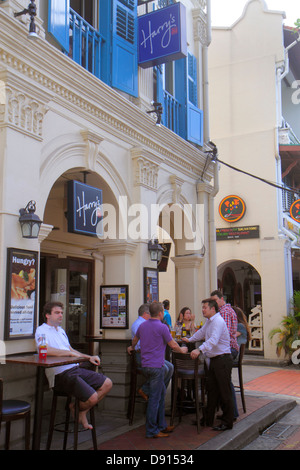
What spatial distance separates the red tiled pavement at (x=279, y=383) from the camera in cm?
992

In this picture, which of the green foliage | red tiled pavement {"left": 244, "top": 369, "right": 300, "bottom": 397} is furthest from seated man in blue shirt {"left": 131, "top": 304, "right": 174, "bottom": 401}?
the green foliage

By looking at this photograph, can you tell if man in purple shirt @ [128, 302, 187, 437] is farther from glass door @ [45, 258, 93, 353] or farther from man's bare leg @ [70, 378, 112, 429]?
glass door @ [45, 258, 93, 353]

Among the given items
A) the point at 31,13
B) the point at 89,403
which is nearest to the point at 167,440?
the point at 89,403

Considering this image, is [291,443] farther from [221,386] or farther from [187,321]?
[187,321]

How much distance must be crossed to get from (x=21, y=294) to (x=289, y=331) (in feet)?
35.4

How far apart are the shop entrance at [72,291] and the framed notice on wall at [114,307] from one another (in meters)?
1.40

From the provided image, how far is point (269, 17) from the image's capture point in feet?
55.1

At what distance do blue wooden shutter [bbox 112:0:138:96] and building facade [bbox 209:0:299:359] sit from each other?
8560 mm

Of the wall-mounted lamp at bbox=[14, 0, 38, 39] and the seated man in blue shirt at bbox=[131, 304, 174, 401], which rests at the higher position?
the wall-mounted lamp at bbox=[14, 0, 38, 39]

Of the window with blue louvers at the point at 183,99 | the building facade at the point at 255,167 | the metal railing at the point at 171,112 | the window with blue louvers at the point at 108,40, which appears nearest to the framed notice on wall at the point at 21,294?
the window with blue louvers at the point at 108,40

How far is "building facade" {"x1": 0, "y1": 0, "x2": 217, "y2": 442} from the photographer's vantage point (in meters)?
5.33

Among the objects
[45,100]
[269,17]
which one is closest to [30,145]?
[45,100]

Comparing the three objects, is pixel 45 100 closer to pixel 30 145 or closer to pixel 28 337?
pixel 30 145
